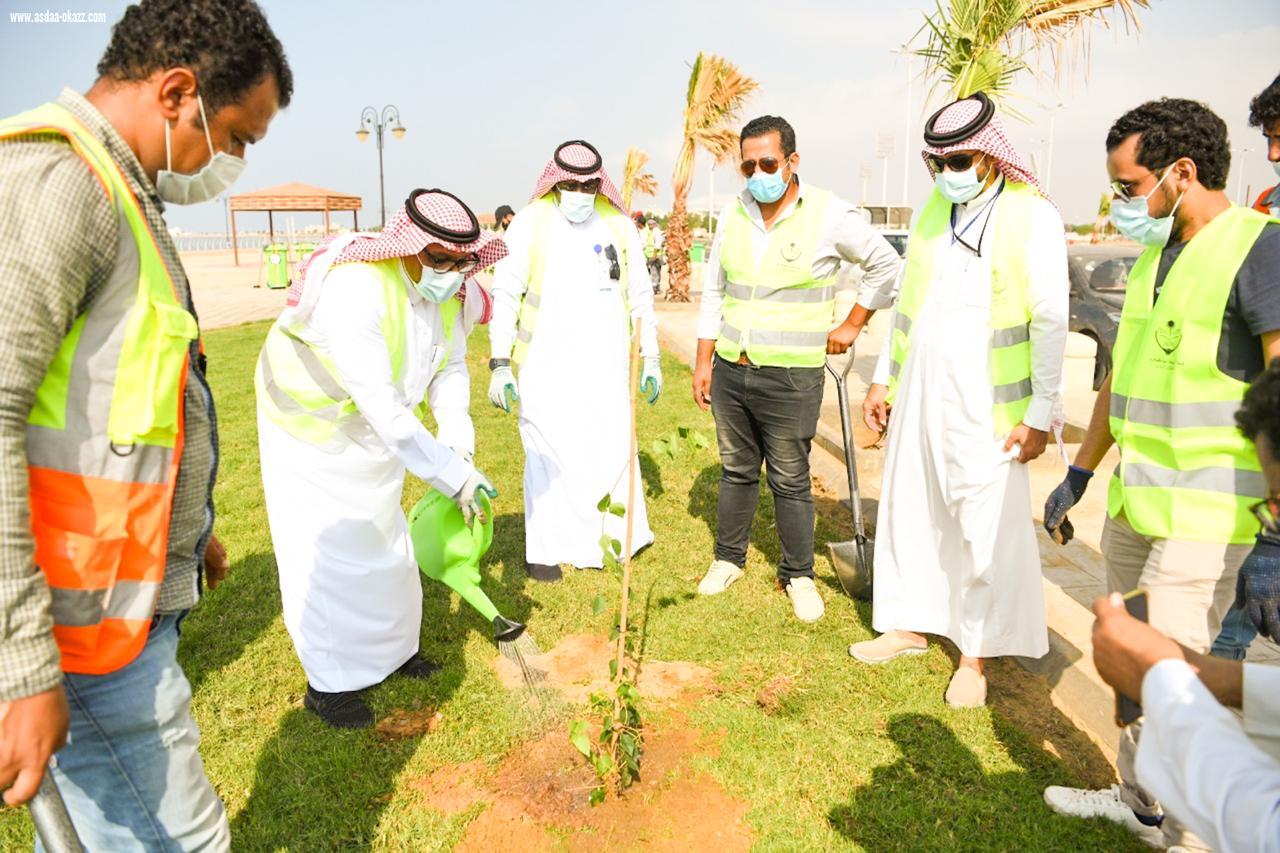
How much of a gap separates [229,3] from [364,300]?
149 cm

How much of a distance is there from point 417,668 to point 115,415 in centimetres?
250

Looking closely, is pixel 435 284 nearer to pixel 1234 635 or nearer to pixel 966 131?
pixel 966 131

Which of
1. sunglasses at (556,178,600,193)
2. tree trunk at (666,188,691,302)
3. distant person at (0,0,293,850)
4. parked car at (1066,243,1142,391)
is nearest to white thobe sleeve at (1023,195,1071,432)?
sunglasses at (556,178,600,193)

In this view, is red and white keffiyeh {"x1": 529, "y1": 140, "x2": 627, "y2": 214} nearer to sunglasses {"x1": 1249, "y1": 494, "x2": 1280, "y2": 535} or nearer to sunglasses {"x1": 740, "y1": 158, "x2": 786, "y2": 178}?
sunglasses {"x1": 740, "y1": 158, "x2": 786, "y2": 178}

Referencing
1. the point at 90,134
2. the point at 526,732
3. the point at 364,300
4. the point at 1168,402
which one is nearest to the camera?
the point at 90,134

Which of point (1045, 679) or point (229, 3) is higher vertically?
point (229, 3)

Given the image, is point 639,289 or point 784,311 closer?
point 784,311

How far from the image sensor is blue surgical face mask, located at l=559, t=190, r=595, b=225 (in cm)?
473

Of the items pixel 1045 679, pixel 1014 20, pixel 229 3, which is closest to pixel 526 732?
pixel 1045 679

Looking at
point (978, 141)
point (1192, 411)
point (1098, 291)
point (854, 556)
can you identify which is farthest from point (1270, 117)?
point (1098, 291)

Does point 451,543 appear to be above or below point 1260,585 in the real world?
below

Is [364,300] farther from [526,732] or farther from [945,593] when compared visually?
[945,593]

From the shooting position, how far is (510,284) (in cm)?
482

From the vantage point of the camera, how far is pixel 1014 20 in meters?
7.43
